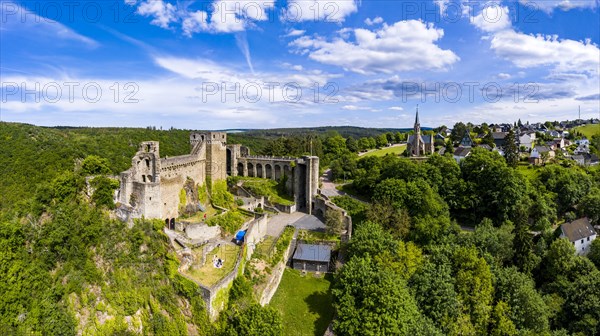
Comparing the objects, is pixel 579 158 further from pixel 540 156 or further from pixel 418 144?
pixel 418 144

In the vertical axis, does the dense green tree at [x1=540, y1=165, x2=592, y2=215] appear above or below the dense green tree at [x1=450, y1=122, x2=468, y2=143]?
below

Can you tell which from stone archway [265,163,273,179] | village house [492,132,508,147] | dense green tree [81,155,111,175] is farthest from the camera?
village house [492,132,508,147]

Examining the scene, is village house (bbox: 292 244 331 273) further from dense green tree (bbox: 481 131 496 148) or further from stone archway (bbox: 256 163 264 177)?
dense green tree (bbox: 481 131 496 148)

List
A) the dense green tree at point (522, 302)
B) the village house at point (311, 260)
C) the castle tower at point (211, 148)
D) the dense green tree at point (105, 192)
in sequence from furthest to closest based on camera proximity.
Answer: the castle tower at point (211, 148) < the village house at point (311, 260) < the dense green tree at point (105, 192) < the dense green tree at point (522, 302)

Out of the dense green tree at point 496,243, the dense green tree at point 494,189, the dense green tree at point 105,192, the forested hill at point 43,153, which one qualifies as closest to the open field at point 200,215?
the dense green tree at point 105,192

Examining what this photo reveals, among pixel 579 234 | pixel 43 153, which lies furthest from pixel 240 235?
pixel 43 153

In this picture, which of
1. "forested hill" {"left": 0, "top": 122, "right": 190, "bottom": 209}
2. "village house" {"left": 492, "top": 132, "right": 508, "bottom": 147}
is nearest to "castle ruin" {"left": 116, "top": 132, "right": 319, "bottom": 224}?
"forested hill" {"left": 0, "top": 122, "right": 190, "bottom": 209}

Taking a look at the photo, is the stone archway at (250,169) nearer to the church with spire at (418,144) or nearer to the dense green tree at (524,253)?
the dense green tree at (524,253)
